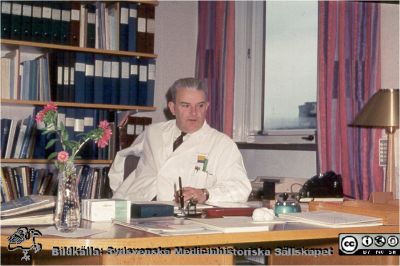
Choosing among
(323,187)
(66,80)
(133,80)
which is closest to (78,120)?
(66,80)

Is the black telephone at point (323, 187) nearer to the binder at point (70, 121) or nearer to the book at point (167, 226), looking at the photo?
the book at point (167, 226)

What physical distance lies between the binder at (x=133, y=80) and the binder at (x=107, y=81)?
143mm

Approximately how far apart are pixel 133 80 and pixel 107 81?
0.61ft

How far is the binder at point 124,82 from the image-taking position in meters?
4.14

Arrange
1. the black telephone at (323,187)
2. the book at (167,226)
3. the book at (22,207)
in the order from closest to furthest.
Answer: the book at (167,226) < the book at (22,207) < the black telephone at (323,187)

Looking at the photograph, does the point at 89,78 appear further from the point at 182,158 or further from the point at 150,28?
the point at 182,158

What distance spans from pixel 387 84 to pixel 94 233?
2.11m

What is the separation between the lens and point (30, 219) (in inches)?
67.7

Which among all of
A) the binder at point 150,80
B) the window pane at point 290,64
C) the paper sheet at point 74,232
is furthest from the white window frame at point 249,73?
the paper sheet at point 74,232

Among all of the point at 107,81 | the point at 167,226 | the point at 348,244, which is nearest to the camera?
the point at 167,226

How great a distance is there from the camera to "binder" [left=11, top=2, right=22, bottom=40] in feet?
12.4

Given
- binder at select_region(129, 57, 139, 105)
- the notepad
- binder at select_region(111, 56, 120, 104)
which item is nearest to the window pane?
binder at select_region(129, 57, 139, 105)

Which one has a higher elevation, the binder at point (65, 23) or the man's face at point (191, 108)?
the binder at point (65, 23)

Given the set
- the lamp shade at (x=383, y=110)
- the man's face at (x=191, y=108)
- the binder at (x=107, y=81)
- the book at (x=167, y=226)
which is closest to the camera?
the book at (x=167, y=226)
